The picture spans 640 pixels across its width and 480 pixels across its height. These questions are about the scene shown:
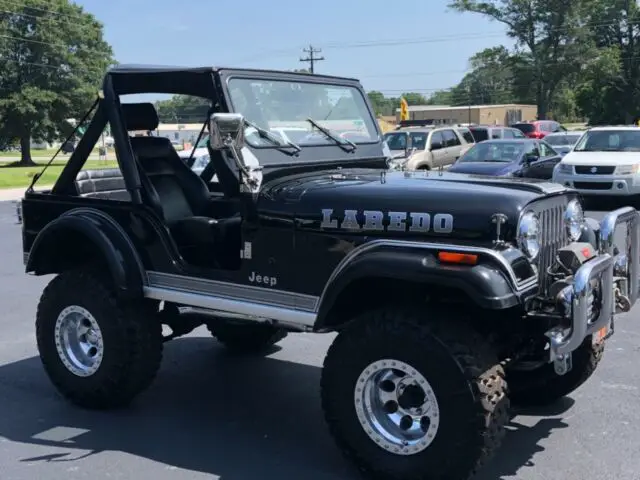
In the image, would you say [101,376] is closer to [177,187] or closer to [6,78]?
[177,187]

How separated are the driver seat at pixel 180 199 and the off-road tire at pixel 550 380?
183cm

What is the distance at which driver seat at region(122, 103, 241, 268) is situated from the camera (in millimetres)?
4656

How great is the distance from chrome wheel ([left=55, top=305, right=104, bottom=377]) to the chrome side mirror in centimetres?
163

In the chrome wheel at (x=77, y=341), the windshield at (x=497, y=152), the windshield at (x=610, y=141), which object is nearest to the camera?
the chrome wheel at (x=77, y=341)

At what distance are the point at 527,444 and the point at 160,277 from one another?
2324mm

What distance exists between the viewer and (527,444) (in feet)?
14.3

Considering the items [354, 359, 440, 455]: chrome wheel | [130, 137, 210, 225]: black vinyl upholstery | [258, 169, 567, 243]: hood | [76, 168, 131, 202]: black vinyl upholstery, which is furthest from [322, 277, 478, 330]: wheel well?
[76, 168, 131, 202]: black vinyl upholstery

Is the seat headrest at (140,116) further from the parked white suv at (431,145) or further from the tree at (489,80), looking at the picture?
the tree at (489,80)

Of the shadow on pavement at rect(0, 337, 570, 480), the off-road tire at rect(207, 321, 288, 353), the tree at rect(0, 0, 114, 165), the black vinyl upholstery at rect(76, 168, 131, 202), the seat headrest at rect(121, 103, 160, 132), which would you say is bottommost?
the shadow on pavement at rect(0, 337, 570, 480)

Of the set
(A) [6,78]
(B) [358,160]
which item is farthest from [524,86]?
(B) [358,160]

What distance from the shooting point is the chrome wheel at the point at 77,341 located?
16.2 feet

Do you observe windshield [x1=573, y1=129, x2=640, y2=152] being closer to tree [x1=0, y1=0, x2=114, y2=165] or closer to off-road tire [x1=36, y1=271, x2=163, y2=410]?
off-road tire [x1=36, y1=271, x2=163, y2=410]

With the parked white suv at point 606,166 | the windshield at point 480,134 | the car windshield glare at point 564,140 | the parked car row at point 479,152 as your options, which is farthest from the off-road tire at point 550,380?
the windshield at point 480,134

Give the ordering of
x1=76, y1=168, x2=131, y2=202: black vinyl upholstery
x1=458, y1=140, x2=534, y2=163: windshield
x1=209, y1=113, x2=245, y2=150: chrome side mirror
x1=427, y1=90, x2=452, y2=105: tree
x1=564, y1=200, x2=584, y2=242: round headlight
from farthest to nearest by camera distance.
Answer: x1=427, y1=90, x2=452, y2=105: tree < x1=458, y1=140, x2=534, y2=163: windshield < x1=76, y1=168, x2=131, y2=202: black vinyl upholstery < x1=564, y1=200, x2=584, y2=242: round headlight < x1=209, y1=113, x2=245, y2=150: chrome side mirror
